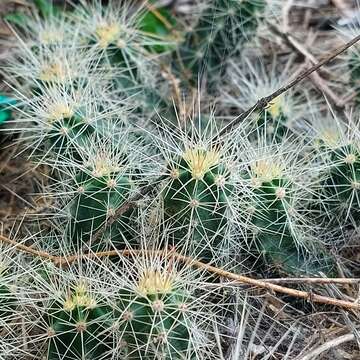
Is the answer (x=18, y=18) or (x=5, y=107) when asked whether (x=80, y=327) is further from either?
(x=18, y=18)

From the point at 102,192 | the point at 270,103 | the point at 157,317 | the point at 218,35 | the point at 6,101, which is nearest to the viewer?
the point at 157,317

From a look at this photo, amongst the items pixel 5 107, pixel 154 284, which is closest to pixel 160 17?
pixel 5 107

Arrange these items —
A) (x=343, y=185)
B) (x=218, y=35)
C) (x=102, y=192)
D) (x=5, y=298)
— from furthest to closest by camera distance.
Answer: (x=218, y=35)
(x=343, y=185)
(x=102, y=192)
(x=5, y=298)

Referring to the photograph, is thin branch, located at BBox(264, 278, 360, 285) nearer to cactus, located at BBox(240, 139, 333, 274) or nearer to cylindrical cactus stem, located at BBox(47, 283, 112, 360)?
cactus, located at BBox(240, 139, 333, 274)

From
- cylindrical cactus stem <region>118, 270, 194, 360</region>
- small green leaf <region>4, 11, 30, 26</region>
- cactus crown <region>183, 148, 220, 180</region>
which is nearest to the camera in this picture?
cylindrical cactus stem <region>118, 270, 194, 360</region>

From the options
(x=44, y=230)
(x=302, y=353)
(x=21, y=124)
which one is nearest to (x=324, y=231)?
(x=302, y=353)

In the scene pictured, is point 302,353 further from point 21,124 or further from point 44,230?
point 21,124

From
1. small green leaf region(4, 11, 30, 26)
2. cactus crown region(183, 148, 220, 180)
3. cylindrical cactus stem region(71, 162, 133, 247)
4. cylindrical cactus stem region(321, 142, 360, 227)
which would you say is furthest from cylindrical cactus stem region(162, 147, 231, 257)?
small green leaf region(4, 11, 30, 26)
